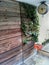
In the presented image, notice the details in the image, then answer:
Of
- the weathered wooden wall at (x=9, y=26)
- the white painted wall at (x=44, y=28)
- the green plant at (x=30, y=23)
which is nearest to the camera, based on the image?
the weathered wooden wall at (x=9, y=26)

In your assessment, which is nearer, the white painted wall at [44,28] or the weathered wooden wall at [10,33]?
the weathered wooden wall at [10,33]

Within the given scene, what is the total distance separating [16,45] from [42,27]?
2692mm

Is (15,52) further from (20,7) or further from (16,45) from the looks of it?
(20,7)

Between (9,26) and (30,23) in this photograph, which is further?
(30,23)

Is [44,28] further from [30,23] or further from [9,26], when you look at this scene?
[9,26]

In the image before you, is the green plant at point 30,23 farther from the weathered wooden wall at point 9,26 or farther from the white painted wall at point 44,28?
the white painted wall at point 44,28

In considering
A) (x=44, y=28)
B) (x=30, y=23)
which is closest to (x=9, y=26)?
(x=30, y=23)

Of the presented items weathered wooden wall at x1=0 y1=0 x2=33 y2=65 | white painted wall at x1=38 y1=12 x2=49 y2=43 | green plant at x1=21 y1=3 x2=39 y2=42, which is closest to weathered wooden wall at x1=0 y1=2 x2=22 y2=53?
weathered wooden wall at x1=0 y1=0 x2=33 y2=65

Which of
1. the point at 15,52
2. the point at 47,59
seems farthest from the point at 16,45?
the point at 47,59

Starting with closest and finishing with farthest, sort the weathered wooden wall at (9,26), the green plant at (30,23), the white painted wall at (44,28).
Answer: the weathered wooden wall at (9,26) → the green plant at (30,23) → the white painted wall at (44,28)

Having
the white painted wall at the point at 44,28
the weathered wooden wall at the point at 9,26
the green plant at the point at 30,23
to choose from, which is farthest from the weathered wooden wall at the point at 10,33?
the white painted wall at the point at 44,28

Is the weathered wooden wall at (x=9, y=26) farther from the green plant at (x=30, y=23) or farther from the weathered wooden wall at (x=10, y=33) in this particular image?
the green plant at (x=30, y=23)

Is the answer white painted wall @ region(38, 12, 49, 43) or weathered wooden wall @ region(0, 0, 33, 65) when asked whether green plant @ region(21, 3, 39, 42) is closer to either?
weathered wooden wall @ region(0, 0, 33, 65)

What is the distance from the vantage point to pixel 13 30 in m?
3.12
